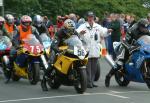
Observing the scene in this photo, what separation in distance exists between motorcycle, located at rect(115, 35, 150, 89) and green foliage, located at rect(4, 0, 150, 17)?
85.9 ft

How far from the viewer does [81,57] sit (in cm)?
1323


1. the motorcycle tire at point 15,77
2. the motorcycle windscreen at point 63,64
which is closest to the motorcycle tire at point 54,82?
the motorcycle windscreen at point 63,64

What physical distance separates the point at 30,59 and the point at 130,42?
274 cm

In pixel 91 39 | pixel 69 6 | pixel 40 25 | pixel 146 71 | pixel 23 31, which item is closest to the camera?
pixel 146 71

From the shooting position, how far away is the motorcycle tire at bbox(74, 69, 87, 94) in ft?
42.5

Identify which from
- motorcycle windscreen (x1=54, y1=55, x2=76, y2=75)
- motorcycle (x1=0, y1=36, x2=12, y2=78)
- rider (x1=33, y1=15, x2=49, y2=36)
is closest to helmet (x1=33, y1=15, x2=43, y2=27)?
rider (x1=33, y1=15, x2=49, y2=36)

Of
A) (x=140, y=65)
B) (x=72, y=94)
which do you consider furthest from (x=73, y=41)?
(x=140, y=65)

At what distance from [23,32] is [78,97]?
390 cm

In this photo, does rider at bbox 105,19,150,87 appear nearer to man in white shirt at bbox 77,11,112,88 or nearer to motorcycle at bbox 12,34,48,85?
man in white shirt at bbox 77,11,112,88

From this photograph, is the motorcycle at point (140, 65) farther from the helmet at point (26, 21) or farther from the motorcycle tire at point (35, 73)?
the helmet at point (26, 21)

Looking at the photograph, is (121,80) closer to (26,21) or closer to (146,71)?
(146,71)

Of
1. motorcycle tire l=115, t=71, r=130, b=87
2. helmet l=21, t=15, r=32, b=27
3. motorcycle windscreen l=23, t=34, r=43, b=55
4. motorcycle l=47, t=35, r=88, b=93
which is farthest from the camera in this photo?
helmet l=21, t=15, r=32, b=27

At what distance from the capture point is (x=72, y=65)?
43.8ft

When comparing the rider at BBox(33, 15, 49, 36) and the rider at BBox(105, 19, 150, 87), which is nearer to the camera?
the rider at BBox(105, 19, 150, 87)
